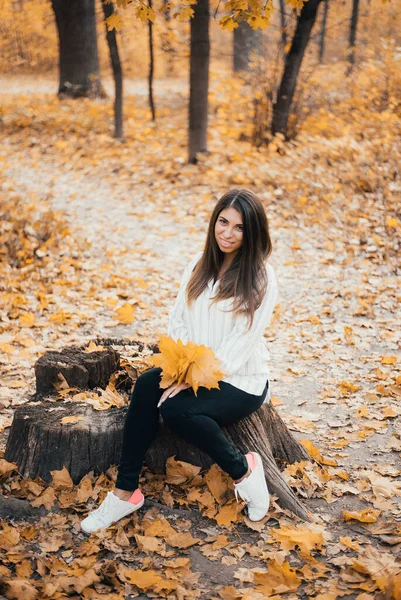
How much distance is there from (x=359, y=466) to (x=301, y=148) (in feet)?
24.3

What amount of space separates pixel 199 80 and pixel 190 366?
26.6 ft

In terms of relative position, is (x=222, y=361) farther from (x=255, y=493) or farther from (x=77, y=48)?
(x=77, y=48)

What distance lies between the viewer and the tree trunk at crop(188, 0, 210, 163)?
9.37 m

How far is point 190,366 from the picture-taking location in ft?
9.32

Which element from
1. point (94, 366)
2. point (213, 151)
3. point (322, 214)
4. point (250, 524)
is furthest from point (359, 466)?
point (213, 151)

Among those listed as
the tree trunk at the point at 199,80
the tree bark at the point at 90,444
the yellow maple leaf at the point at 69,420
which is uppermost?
the tree trunk at the point at 199,80

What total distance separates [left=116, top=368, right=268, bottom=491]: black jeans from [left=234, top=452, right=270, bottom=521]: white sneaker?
0.05 m

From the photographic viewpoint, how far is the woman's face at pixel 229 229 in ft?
10.2

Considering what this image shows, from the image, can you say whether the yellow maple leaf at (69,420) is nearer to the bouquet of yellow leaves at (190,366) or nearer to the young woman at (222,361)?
the young woman at (222,361)

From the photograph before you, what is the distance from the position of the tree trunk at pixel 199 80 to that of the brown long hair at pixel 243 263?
6958mm

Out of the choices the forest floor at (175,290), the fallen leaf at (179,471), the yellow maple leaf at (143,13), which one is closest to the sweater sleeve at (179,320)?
the fallen leaf at (179,471)

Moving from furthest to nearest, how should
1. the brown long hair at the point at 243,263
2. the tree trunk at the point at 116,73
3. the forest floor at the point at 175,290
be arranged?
the tree trunk at the point at 116,73
the brown long hair at the point at 243,263
the forest floor at the point at 175,290

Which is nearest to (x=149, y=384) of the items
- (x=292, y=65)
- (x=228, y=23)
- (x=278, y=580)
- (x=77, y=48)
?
(x=278, y=580)

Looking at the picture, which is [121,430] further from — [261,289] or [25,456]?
[261,289]
